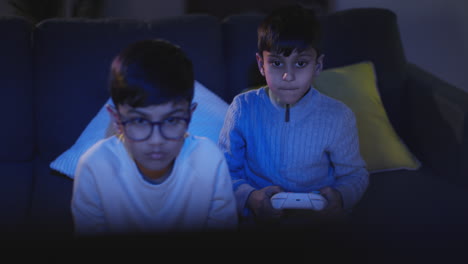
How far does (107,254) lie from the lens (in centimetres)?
52

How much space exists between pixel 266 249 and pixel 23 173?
1632 mm

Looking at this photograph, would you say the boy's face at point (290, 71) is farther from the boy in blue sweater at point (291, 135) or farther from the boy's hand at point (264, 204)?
the boy's hand at point (264, 204)

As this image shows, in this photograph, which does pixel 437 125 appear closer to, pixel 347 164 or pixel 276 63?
pixel 347 164

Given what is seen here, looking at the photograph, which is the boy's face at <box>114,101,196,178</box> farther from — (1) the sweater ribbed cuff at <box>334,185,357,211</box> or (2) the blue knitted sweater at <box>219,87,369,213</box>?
(1) the sweater ribbed cuff at <box>334,185,357,211</box>

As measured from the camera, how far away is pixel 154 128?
1001 mm

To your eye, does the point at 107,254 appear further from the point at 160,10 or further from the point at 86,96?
the point at 160,10

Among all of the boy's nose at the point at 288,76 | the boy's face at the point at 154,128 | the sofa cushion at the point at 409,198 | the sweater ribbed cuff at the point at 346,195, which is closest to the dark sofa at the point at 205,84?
the sofa cushion at the point at 409,198

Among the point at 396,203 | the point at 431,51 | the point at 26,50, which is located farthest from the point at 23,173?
the point at 431,51

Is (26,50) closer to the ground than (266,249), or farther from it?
farther from it

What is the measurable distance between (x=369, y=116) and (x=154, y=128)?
1.19 meters

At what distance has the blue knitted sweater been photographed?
140cm

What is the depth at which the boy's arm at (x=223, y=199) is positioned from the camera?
115 centimetres

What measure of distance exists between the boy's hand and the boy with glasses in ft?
0.56

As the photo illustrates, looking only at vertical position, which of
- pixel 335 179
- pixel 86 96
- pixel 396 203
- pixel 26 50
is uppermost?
pixel 26 50
